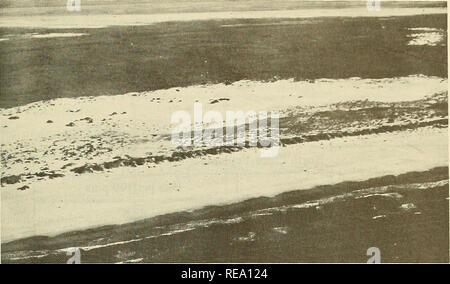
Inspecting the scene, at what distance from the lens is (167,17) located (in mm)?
1570

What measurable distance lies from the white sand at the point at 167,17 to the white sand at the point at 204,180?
409 millimetres

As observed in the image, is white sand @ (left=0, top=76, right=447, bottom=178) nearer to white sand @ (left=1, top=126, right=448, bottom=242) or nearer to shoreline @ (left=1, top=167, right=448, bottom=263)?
white sand @ (left=1, top=126, right=448, bottom=242)

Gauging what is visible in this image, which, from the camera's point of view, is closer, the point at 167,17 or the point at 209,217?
the point at 209,217

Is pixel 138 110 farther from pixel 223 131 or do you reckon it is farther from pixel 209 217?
pixel 209 217

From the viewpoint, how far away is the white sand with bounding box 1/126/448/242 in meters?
1.44

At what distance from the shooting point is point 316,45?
1573 mm

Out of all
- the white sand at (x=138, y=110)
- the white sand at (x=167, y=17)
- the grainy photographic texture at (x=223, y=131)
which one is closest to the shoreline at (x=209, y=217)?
the grainy photographic texture at (x=223, y=131)

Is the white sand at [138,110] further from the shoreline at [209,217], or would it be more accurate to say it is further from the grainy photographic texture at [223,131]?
the shoreline at [209,217]

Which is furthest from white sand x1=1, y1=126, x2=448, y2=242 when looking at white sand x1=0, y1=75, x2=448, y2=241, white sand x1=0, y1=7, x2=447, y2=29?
white sand x1=0, y1=7, x2=447, y2=29

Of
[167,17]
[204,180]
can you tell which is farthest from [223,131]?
[167,17]

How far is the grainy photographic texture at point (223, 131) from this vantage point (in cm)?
145

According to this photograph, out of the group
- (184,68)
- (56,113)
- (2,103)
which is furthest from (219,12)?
(2,103)

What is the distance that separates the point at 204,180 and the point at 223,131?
0.54ft
